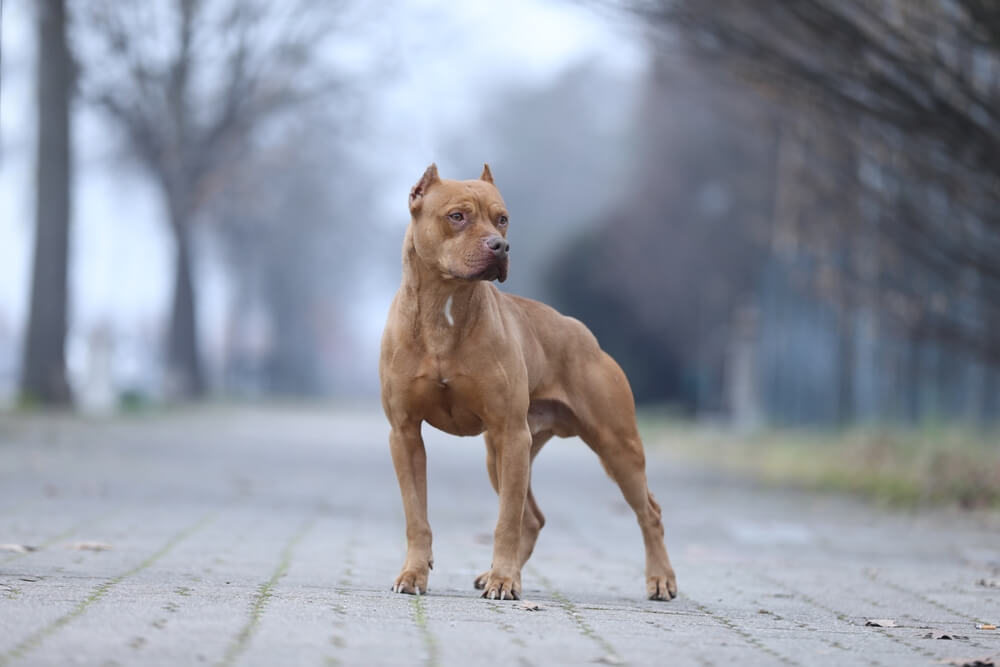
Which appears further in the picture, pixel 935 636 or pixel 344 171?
pixel 344 171

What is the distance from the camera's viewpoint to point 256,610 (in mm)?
5023

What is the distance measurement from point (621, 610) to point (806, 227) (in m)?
14.3

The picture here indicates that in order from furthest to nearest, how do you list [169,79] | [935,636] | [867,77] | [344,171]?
[344,171], [169,79], [867,77], [935,636]

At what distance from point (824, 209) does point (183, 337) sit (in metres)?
22.0

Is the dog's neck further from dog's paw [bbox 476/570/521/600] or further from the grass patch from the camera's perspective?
the grass patch

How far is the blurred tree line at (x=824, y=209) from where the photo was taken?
12.2 m

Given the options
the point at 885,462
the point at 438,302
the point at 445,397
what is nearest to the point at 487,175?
the point at 438,302

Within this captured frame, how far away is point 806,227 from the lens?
19.4 metres

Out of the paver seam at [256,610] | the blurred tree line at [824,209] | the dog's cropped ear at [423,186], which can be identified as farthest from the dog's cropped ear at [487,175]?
the blurred tree line at [824,209]

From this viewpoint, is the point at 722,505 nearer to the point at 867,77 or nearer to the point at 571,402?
the point at 867,77

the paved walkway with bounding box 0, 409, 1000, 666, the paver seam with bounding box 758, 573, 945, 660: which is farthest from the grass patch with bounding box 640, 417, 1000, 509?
the paver seam with bounding box 758, 573, 945, 660

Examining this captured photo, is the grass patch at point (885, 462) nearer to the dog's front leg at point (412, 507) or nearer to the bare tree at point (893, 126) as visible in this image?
the bare tree at point (893, 126)

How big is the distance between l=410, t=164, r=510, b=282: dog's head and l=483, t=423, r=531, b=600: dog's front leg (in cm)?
65

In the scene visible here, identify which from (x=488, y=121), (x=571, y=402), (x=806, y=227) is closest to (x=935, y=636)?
(x=571, y=402)
